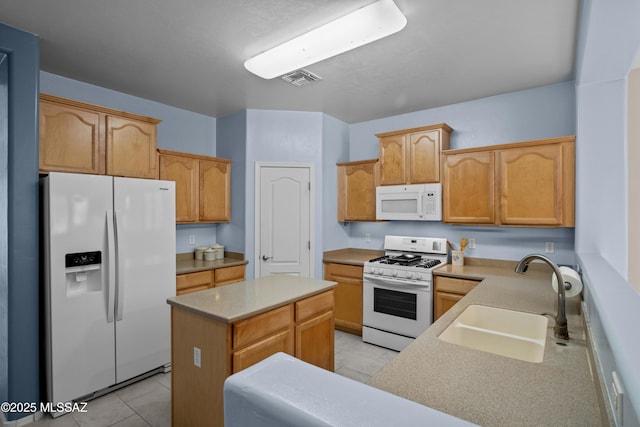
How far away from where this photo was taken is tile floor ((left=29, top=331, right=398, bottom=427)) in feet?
7.30

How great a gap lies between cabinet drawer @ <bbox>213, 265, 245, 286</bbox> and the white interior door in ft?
0.81

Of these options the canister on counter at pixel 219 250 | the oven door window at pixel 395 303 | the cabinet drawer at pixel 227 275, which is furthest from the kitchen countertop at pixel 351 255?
the canister on counter at pixel 219 250

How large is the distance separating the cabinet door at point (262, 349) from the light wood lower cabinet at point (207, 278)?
1.61 m

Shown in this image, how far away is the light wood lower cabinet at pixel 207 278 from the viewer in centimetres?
327

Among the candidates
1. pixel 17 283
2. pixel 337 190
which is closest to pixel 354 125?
pixel 337 190

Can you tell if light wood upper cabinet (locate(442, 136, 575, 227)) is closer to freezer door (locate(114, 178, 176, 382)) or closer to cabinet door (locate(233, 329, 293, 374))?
cabinet door (locate(233, 329, 293, 374))

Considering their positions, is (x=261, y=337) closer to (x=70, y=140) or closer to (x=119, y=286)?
(x=119, y=286)

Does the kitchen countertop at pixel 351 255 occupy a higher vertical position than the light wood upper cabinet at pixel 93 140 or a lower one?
lower

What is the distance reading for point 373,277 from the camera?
3.50 m

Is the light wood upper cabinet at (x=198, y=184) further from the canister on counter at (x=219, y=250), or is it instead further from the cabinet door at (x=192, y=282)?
the cabinet door at (x=192, y=282)

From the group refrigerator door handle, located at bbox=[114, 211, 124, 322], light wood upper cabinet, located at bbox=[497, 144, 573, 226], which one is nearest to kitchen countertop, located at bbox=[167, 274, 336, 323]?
refrigerator door handle, located at bbox=[114, 211, 124, 322]

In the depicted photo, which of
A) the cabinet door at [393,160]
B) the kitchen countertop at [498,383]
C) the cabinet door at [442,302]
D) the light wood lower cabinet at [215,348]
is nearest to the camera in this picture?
the kitchen countertop at [498,383]

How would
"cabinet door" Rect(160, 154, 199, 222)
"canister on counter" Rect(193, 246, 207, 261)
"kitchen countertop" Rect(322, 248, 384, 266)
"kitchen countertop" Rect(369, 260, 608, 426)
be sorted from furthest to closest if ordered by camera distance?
"canister on counter" Rect(193, 246, 207, 261) < "kitchen countertop" Rect(322, 248, 384, 266) < "cabinet door" Rect(160, 154, 199, 222) < "kitchen countertop" Rect(369, 260, 608, 426)

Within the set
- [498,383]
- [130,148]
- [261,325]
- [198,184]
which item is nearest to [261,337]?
[261,325]
